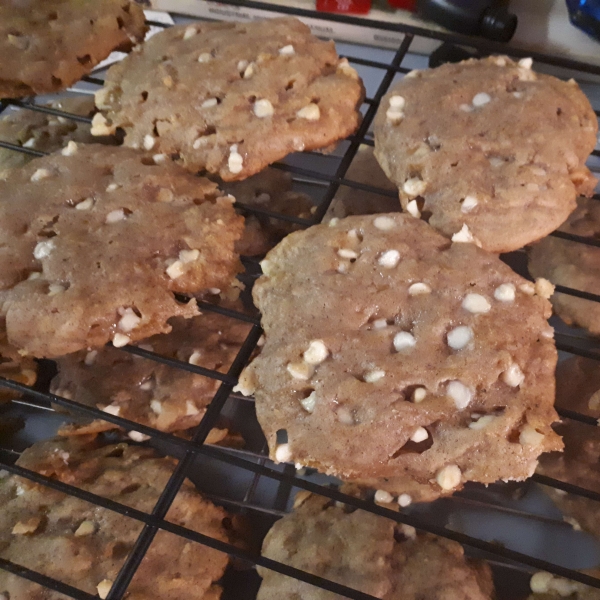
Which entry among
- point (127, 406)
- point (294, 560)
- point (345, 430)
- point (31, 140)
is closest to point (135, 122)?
point (31, 140)

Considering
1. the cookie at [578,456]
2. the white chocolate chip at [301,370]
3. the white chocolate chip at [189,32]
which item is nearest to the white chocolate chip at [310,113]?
the white chocolate chip at [189,32]

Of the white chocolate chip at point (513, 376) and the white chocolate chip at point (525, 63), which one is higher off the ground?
the white chocolate chip at point (525, 63)

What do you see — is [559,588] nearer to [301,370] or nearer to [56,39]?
[301,370]

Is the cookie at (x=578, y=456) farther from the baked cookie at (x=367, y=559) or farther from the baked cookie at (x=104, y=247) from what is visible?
the baked cookie at (x=104, y=247)

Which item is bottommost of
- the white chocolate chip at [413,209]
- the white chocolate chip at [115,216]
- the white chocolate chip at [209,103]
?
the white chocolate chip at [115,216]

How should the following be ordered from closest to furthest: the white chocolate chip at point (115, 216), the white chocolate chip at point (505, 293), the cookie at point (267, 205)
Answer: the white chocolate chip at point (505, 293)
the white chocolate chip at point (115, 216)
the cookie at point (267, 205)

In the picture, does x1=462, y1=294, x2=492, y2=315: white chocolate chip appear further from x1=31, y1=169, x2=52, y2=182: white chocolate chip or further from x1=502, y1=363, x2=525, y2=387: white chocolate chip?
x1=31, y1=169, x2=52, y2=182: white chocolate chip

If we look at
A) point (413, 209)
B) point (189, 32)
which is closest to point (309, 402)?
point (413, 209)
